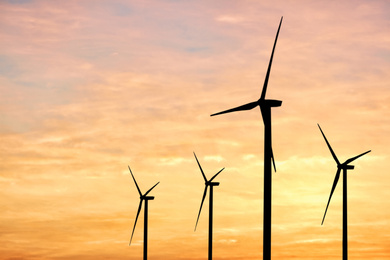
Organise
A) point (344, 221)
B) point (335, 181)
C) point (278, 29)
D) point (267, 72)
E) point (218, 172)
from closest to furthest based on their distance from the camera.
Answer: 1. point (278, 29)
2. point (267, 72)
3. point (344, 221)
4. point (335, 181)
5. point (218, 172)

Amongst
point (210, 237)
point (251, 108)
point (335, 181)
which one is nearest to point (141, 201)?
point (210, 237)

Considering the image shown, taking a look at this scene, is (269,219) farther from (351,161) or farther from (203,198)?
(203,198)

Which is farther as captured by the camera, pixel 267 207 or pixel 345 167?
pixel 345 167

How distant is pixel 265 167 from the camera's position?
64.0 metres

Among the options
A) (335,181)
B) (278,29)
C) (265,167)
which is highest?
(278,29)

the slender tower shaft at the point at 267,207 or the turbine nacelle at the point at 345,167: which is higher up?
the turbine nacelle at the point at 345,167

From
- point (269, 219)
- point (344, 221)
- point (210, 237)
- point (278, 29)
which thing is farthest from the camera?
point (210, 237)

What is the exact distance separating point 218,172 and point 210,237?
10302 mm

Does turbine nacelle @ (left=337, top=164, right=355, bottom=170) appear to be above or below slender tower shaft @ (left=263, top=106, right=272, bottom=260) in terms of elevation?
above

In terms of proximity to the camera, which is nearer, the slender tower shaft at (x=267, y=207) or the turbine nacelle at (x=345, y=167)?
the slender tower shaft at (x=267, y=207)

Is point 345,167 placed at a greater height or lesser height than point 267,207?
greater

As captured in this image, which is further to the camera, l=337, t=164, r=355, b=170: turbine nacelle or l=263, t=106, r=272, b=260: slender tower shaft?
l=337, t=164, r=355, b=170: turbine nacelle

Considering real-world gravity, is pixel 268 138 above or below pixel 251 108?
below

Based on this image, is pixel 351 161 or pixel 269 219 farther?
pixel 351 161
